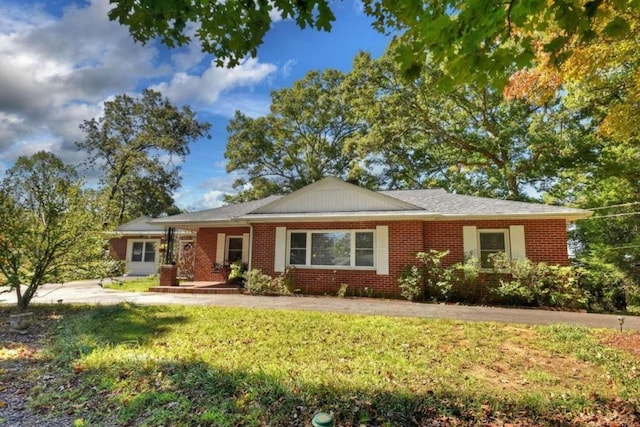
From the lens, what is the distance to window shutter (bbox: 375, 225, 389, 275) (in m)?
12.6

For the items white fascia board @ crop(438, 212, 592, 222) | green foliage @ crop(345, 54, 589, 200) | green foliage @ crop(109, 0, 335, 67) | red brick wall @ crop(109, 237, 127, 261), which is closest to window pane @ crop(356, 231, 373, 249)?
white fascia board @ crop(438, 212, 592, 222)

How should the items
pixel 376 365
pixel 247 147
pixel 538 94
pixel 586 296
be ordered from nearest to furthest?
pixel 376 365
pixel 538 94
pixel 586 296
pixel 247 147

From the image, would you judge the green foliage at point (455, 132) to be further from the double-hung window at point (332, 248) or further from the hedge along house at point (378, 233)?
the double-hung window at point (332, 248)

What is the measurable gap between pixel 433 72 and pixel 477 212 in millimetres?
10540

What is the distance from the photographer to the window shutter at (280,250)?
1365 centimetres

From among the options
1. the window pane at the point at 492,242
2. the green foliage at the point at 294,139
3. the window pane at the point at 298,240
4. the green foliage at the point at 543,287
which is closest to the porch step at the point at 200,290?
the window pane at the point at 298,240

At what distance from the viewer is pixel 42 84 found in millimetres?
10891

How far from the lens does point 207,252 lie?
1692 cm

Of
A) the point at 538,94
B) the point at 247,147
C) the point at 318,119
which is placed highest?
the point at 318,119

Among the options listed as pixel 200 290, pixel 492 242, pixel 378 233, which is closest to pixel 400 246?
pixel 378 233

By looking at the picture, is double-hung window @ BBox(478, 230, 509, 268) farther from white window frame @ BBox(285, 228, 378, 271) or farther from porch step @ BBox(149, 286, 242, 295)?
porch step @ BBox(149, 286, 242, 295)

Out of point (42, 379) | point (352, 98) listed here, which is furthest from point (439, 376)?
point (352, 98)

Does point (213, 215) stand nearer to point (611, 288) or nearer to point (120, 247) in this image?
point (120, 247)

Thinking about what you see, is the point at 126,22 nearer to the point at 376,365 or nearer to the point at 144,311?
the point at 376,365
